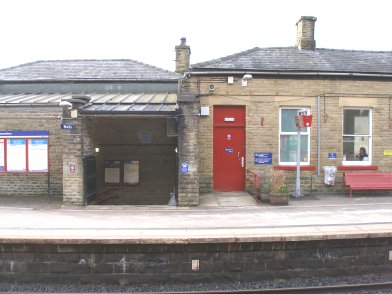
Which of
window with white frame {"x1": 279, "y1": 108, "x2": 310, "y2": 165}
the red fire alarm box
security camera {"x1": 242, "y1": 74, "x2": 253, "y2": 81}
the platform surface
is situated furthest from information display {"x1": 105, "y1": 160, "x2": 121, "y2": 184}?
the red fire alarm box

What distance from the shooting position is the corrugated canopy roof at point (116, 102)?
1165 cm

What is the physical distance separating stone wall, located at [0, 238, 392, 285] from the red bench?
5.95 metres

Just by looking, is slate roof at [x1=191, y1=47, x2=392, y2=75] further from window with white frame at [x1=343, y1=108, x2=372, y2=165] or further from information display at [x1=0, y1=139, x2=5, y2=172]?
information display at [x1=0, y1=139, x2=5, y2=172]

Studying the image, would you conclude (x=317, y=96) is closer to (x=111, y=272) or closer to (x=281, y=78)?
(x=281, y=78)

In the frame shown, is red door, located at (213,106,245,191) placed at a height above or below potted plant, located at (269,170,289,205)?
above

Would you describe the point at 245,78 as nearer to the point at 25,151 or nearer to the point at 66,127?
the point at 66,127

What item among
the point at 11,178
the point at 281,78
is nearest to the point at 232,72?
the point at 281,78

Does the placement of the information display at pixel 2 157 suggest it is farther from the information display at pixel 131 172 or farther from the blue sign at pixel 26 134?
the information display at pixel 131 172

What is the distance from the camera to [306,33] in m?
16.3

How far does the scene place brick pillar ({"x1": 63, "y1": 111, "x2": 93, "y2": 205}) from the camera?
11773 mm

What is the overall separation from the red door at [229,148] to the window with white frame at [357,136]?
3.84m

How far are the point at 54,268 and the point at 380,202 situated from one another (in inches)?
388

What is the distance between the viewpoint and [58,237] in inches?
310

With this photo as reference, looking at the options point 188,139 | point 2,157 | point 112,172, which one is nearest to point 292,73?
point 188,139
